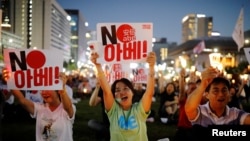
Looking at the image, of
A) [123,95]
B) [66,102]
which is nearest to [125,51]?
[123,95]

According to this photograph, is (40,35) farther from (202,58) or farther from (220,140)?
(220,140)

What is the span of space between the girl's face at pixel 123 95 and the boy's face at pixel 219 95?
0.99 m

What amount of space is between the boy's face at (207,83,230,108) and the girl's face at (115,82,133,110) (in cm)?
99

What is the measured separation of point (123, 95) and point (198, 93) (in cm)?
106

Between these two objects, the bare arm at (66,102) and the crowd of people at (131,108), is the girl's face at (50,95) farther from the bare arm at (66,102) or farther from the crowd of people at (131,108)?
the bare arm at (66,102)

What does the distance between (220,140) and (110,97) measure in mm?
1842

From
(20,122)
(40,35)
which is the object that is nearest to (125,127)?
(20,122)

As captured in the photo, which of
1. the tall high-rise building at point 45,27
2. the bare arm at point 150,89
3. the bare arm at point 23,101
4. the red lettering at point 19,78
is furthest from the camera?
the tall high-rise building at point 45,27

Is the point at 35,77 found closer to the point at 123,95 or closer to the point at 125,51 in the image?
the point at 125,51

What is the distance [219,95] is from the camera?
14.3ft

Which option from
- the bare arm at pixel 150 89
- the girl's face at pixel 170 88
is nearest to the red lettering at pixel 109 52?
the bare arm at pixel 150 89

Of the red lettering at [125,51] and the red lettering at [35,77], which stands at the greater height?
the red lettering at [125,51]

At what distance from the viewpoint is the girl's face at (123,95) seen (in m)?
4.76

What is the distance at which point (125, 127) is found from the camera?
461 cm
